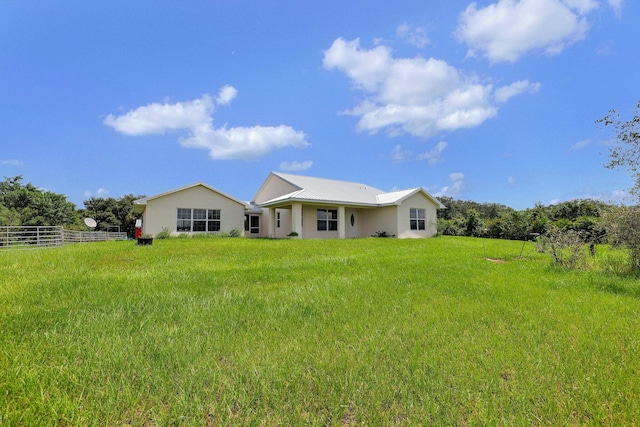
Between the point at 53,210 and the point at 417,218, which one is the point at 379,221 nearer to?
the point at 417,218

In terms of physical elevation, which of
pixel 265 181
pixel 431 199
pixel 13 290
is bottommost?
pixel 13 290

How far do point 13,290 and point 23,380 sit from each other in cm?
428

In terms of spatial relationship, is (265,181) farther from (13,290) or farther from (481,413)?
(481,413)

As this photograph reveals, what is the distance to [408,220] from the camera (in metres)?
22.5

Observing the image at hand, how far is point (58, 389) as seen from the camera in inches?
104

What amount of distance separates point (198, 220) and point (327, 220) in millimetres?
8951

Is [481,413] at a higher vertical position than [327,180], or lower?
lower

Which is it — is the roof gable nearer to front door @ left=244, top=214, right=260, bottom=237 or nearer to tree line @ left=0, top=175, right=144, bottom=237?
front door @ left=244, top=214, right=260, bottom=237

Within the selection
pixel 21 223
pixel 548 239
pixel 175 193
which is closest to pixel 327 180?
pixel 175 193

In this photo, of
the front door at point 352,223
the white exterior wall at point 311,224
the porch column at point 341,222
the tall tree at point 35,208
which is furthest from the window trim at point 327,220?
the tall tree at point 35,208

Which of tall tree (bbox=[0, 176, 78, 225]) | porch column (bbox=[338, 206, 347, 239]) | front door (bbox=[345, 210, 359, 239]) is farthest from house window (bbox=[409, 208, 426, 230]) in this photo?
tall tree (bbox=[0, 176, 78, 225])

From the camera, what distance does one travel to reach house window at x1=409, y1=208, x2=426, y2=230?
2288 centimetres

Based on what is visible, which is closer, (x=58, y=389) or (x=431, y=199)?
(x=58, y=389)

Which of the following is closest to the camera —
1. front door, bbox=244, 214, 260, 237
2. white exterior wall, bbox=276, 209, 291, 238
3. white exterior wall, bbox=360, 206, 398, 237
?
white exterior wall, bbox=360, 206, 398, 237
